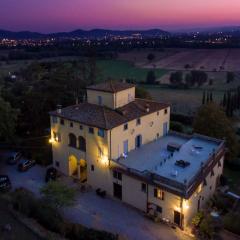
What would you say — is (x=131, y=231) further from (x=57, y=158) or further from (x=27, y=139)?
(x=27, y=139)

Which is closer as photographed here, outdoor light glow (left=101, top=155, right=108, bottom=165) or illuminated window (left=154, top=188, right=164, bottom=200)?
illuminated window (left=154, top=188, right=164, bottom=200)

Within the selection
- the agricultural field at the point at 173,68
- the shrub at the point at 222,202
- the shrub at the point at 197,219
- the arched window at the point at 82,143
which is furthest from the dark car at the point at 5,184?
the agricultural field at the point at 173,68

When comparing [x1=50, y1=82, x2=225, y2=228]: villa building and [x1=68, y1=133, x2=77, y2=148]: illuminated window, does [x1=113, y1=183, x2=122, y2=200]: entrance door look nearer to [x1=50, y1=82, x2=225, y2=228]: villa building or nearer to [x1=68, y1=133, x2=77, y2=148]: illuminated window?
→ [x1=50, y1=82, x2=225, y2=228]: villa building

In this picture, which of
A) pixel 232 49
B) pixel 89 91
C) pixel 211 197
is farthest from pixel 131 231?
pixel 232 49

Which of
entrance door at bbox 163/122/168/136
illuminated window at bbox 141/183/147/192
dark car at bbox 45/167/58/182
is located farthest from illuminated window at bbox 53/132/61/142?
entrance door at bbox 163/122/168/136

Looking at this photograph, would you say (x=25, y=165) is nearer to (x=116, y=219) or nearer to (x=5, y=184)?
(x=5, y=184)

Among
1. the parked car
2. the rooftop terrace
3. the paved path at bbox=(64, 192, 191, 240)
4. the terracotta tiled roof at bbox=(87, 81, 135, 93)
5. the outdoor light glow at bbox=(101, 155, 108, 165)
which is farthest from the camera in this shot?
the parked car

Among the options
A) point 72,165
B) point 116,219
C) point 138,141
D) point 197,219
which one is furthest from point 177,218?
Result: point 72,165
